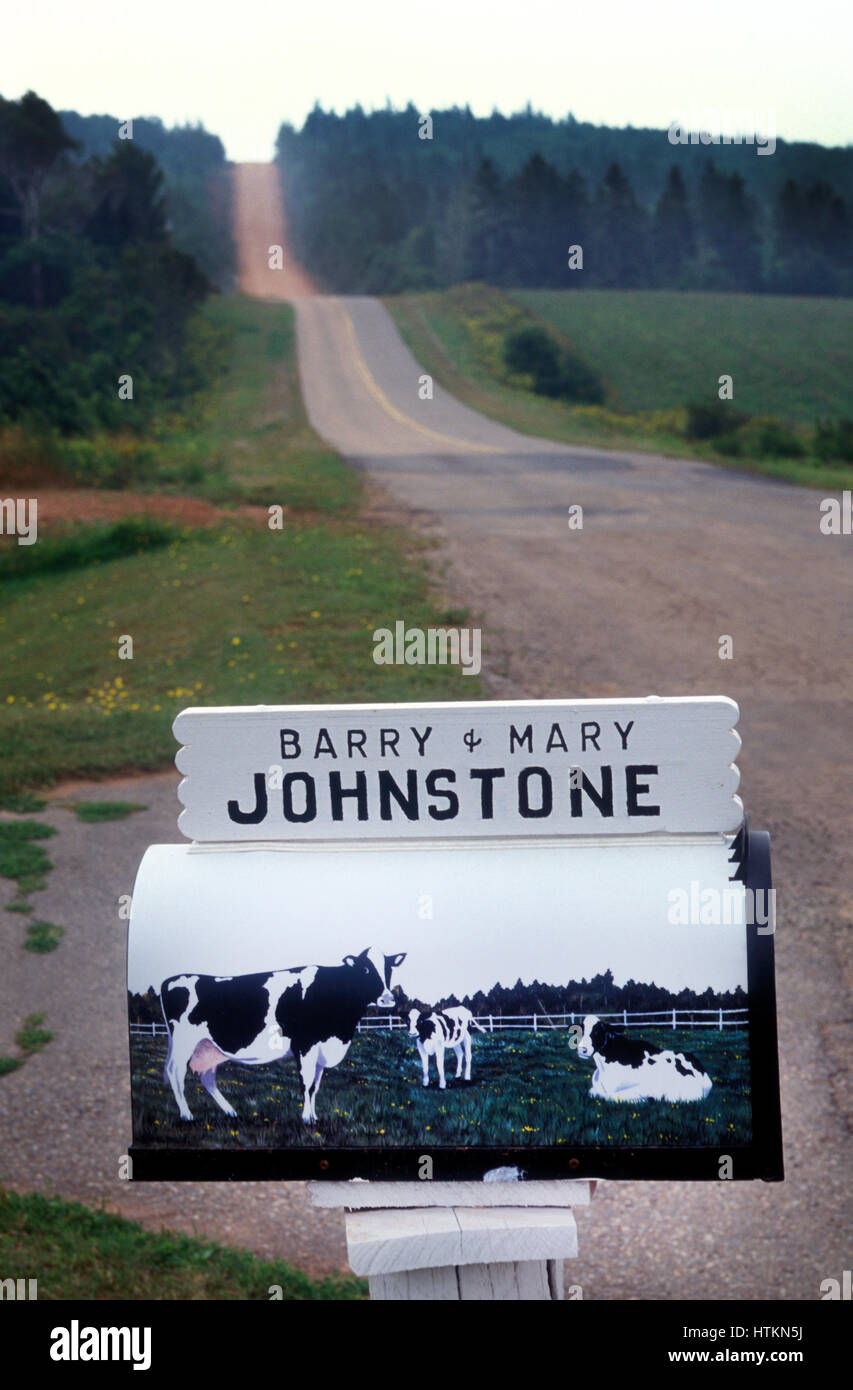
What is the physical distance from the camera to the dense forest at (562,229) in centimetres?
8088

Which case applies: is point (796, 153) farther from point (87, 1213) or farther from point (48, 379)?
point (87, 1213)

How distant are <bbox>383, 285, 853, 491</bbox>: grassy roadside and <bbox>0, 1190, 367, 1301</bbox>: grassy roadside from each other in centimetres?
2627

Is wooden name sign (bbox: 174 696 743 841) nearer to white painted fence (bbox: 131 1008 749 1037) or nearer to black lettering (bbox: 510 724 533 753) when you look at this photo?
black lettering (bbox: 510 724 533 753)

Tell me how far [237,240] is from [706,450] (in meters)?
81.5

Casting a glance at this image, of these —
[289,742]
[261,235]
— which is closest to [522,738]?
[289,742]

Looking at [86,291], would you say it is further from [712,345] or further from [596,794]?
[596,794]

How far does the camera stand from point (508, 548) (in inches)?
709

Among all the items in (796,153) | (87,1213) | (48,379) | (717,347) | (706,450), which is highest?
(796,153)

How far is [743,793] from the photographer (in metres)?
8.84

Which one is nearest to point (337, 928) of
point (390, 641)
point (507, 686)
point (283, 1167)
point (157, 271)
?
point (283, 1167)

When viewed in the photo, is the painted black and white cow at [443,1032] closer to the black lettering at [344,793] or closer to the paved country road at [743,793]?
the black lettering at [344,793]

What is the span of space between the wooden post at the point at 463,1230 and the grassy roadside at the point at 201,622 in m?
7.71

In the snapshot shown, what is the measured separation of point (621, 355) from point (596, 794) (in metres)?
60.7

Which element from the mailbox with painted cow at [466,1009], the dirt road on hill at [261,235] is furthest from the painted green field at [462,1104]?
the dirt road on hill at [261,235]
